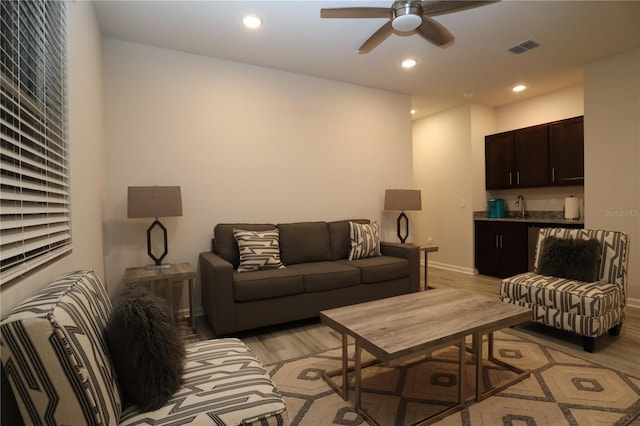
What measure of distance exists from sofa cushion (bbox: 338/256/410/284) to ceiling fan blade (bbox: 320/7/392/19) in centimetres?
213

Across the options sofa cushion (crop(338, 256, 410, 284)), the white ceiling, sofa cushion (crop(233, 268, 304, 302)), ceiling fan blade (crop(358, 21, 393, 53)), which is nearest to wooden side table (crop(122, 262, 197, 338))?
sofa cushion (crop(233, 268, 304, 302))

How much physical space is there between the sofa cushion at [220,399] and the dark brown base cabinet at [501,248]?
14.1 ft

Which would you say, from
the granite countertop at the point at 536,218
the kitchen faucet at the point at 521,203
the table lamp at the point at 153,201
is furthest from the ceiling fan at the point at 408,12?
the kitchen faucet at the point at 521,203

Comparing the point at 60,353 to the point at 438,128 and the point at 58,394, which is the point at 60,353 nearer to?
the point at 58,394

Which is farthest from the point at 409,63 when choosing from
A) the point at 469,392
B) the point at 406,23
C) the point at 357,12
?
the point at 469,392

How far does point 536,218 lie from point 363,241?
2.92 meters

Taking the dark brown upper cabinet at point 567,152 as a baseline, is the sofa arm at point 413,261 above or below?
below

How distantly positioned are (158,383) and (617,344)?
10.5ft

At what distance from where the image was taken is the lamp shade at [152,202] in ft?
8.80

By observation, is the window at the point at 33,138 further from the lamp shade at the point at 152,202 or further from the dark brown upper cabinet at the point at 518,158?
the dark brown upper cabinet at the point at 518,158

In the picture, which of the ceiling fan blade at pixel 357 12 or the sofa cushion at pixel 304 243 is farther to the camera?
the sofa cushion at pixel 304 243

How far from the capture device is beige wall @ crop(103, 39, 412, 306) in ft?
10.0

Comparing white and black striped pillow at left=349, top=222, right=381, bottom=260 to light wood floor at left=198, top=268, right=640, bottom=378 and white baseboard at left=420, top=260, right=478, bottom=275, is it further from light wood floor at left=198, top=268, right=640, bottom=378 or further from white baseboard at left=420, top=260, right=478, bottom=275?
white baseboard at left=420, top=260, right=478, bottom=275

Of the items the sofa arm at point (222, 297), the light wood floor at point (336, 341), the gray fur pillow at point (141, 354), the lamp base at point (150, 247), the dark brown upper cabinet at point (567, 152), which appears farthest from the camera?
the dark brown upper cabinet at point (567, 152)
